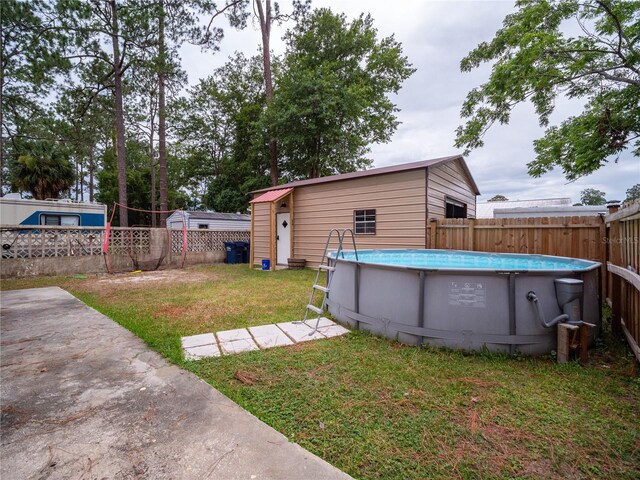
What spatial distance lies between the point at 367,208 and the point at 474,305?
18.6ft

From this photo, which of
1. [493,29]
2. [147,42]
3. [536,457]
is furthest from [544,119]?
[147,42]

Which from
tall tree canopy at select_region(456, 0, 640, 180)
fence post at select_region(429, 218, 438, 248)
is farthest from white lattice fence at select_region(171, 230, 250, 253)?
tall tree canopy at select_region(456, 0, 640, 180)

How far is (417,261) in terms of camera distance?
684 cm

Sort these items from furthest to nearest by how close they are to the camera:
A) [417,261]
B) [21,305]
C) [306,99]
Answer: [306,99] < [417,261] < [21,305]

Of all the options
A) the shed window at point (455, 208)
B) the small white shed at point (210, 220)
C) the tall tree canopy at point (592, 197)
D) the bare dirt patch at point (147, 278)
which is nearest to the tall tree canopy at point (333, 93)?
the small white shed at point (210, 220)

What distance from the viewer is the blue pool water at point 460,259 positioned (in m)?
4.98

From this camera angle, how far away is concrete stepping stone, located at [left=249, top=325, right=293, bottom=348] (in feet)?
10.8

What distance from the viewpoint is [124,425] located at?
6.18ft

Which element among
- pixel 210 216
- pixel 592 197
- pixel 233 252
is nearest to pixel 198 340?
pixel 233 252

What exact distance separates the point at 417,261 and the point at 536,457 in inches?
212

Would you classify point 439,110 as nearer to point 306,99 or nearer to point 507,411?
point 306,99

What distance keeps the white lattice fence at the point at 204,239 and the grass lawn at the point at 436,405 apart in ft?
26.6

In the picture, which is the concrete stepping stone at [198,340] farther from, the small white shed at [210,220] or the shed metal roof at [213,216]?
the shed metal roof at [213,216]

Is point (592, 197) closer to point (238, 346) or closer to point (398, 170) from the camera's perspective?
point (398, 170)
